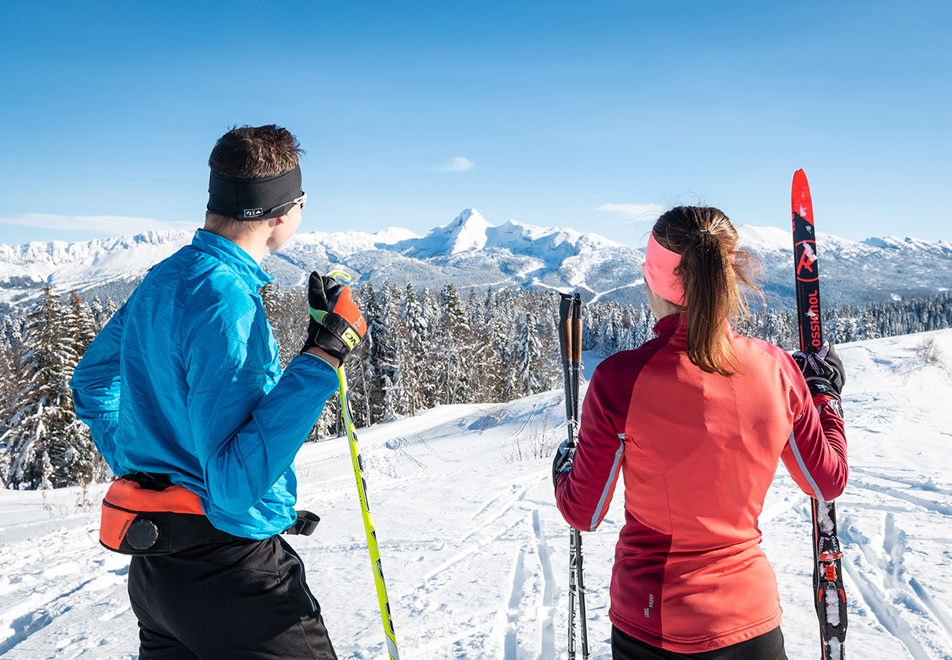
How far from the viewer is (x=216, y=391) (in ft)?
5.04

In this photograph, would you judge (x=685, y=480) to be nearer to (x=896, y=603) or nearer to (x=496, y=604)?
(x=496, y=604)

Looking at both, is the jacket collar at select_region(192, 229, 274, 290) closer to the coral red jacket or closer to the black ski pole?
the coral red jacket

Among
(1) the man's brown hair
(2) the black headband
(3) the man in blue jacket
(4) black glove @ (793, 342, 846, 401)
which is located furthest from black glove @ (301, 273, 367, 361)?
(4) black glove @ (793, 342, 846, 401)

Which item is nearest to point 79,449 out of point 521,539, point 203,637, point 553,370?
point 521,539

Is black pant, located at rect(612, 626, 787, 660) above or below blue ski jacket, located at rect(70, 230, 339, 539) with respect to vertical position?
below

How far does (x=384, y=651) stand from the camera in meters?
3.34

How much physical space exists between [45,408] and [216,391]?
82.1ft

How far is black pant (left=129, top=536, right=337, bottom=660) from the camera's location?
178 cm

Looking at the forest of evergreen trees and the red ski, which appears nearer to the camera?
the red ski

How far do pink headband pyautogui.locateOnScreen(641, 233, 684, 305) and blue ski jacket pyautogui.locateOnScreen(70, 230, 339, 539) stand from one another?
121 centimetres

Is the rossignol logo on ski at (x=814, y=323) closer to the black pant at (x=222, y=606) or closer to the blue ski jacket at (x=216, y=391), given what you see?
the blue ski jacket at (x=216, y=391)

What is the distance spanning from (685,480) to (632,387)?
0.34m

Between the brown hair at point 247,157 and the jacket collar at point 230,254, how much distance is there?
84 millimetres

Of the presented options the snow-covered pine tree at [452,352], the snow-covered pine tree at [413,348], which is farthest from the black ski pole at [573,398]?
the snow-covered pine tree at [452,352]
